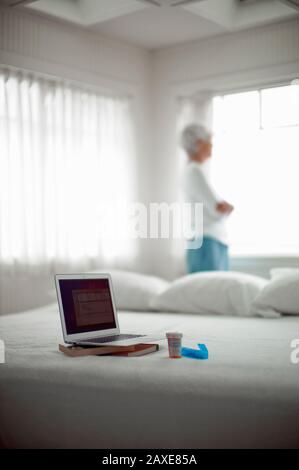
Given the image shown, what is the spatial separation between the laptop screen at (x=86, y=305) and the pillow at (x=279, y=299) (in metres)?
1.04

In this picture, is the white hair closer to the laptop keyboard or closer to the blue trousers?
the blue trousers

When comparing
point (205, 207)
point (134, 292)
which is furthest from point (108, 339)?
point (205, 207)

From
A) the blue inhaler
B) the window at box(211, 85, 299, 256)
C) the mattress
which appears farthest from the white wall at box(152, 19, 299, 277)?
the mattress

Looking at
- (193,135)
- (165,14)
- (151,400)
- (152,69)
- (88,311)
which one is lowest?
(151,400)

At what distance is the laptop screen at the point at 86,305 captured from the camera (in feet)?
7.63

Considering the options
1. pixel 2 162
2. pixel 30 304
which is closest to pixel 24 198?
pixel 2 162

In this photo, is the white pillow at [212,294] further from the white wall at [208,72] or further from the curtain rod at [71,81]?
the curtain rod at [71,81]

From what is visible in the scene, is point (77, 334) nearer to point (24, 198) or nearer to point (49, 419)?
point (49, 419)

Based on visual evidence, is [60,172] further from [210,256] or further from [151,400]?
[151,400]

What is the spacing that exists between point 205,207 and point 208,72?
0.99 metres

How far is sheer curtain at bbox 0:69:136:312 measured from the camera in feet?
12.3

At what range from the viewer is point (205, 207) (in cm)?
412

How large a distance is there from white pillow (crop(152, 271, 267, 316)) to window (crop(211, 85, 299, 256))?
0.66m

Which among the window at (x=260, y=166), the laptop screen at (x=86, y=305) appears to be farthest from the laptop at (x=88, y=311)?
the window at (x=260, y=166)
